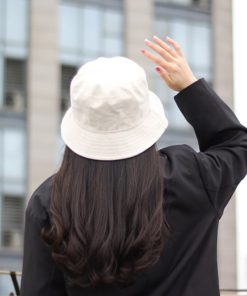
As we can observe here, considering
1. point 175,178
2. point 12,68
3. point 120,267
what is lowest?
point 120,267

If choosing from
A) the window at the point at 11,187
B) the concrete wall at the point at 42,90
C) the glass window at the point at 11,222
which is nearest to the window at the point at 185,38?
the concrete wall at the point at 42,90

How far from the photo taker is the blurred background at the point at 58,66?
107 feet

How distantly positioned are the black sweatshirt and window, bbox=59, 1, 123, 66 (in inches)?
1267

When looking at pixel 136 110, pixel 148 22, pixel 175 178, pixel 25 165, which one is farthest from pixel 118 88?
pixel 148 22

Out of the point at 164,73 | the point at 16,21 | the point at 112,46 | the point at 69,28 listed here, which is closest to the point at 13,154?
the point at 16,21

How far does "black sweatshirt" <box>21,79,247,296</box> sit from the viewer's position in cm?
251

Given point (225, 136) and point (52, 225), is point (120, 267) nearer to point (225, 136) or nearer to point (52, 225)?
point (52, 225)

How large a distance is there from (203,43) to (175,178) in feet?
117

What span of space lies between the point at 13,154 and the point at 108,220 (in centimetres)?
3047

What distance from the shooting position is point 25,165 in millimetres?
33219

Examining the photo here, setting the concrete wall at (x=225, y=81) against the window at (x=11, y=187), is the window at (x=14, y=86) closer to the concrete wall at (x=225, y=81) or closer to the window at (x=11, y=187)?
the window at (x=11, y=187)

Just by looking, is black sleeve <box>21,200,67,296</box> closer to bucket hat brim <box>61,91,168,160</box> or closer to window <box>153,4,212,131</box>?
bucket hat brim <box>61,91,168,160</box>

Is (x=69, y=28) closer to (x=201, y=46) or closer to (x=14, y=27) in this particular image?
(x=14, y=27)

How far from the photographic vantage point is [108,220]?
7.97 feet
